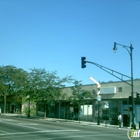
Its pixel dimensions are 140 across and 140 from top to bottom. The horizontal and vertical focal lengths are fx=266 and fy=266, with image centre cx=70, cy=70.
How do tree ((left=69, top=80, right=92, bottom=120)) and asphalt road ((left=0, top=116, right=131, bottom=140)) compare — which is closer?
asphalt road ((left=0, top=116, right=131, bottom=140))

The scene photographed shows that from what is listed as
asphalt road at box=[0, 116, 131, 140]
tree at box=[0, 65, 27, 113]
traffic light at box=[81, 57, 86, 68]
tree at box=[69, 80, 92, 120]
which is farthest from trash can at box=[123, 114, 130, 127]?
tree at box=[0, 65, 27, 113]

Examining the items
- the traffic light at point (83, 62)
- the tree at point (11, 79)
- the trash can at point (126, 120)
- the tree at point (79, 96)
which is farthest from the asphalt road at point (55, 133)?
the tree at point (11, 79)

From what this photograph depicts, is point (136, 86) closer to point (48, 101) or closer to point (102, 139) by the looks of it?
point (48, 101)

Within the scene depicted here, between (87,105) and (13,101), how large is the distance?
1508 inches

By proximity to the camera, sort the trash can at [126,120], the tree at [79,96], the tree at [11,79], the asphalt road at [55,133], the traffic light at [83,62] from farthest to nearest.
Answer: the tree at [11,79]
the tree at [79,96]
the trash can at [126,120]
the traffic light at [83,62]
the asphalt road at [55,133]

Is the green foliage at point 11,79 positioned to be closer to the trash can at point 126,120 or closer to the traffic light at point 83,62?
the trash can at point 126,120

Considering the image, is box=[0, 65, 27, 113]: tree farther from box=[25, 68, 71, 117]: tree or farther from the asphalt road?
the asphalt road

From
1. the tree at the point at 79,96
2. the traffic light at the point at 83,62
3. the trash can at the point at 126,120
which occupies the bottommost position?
the trash can at the point at 126,120

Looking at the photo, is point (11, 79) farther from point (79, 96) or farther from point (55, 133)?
point (55, 133)

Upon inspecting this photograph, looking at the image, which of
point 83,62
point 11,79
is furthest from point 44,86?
point 11,79

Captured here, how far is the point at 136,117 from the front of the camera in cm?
3500

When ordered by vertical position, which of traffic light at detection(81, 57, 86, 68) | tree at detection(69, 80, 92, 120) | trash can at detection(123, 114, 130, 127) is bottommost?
trash can at detection(123, 114, 130, 127)

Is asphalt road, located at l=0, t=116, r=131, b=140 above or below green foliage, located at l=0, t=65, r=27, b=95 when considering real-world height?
below

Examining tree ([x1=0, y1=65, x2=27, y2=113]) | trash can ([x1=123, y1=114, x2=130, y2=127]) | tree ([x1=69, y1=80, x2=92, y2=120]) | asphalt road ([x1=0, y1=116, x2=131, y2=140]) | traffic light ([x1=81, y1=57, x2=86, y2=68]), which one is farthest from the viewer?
tree ([x1=0, y1=65, x2=27, y2=113])
